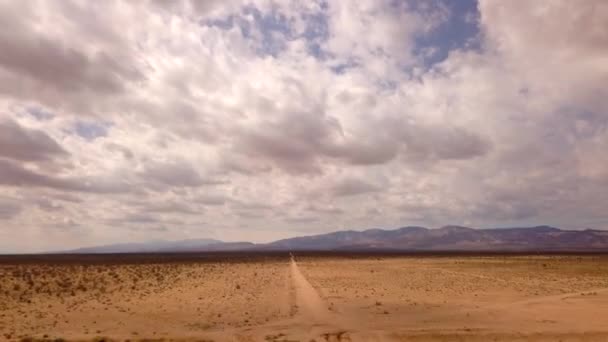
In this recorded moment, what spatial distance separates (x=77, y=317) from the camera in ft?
61.3

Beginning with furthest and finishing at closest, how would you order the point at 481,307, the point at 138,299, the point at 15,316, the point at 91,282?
→ the point at 91,282, the point at 138,299, the point at 481,307, the point at 15,316

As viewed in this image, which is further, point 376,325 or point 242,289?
point 242,289

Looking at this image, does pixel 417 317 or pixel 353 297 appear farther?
pixel 353 297

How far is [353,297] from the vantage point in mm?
25625

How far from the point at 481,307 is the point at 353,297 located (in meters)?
7.02

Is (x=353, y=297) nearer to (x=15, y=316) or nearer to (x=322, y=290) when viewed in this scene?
(x=322, y=290)

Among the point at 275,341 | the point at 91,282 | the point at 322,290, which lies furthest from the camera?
the point at 91,282

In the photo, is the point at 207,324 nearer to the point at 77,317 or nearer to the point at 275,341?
the point at 275,341

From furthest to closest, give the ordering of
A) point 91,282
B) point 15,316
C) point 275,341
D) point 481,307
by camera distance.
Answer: point 91,282, point 481,307, point 15,316, point 275,341

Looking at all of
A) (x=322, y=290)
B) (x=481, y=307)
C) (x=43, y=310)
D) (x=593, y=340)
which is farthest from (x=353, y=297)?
(x=43, y=310)

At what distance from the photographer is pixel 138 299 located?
24.4 metres

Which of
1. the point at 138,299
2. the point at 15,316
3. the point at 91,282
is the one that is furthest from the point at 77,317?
the point at 91,282

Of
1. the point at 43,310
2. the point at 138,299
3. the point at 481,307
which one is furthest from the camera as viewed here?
the point at 138,299

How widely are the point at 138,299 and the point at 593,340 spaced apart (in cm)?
2091
